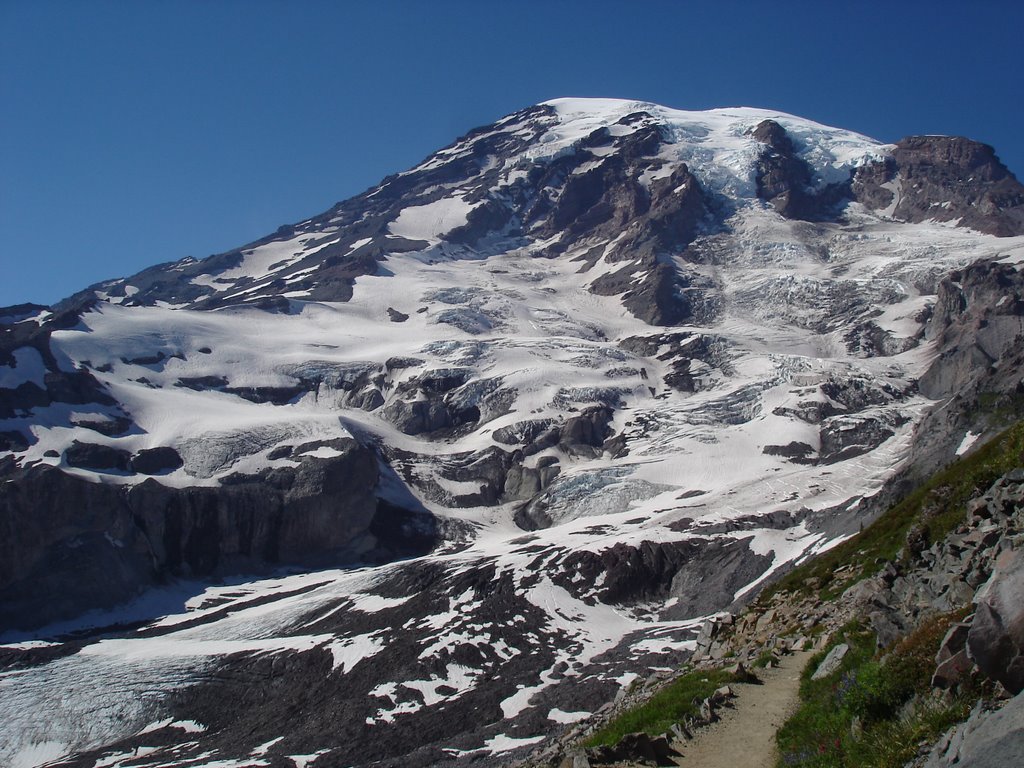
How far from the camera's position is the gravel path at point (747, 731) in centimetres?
1398

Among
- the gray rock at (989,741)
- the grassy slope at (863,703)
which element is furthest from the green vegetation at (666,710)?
the gray rock at (989,741)

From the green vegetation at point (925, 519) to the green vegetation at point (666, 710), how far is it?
573 centimetres

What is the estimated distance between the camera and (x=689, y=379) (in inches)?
7151

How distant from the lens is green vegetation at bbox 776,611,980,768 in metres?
9.36

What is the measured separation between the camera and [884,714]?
1071cm

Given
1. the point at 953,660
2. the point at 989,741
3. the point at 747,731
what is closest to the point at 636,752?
the point at 747,731

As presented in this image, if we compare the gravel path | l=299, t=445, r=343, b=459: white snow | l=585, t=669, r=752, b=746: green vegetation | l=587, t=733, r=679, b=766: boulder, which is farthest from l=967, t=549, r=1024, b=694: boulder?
l=299, t=445, r=343, b=459: white snow

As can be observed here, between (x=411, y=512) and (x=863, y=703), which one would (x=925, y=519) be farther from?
(x=411, y=512)

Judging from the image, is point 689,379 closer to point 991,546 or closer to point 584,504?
point 584,504

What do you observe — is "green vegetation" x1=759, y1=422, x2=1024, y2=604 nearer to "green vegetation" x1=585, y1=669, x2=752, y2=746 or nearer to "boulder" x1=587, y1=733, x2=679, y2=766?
"green vegetation" x1=585, y1=669, x2=752, y2=746

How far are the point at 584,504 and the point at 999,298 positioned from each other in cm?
9759

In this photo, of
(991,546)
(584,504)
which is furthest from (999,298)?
(991,546)

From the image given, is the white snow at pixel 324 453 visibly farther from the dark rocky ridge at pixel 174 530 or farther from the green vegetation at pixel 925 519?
the green vegetation at pixel 925 519

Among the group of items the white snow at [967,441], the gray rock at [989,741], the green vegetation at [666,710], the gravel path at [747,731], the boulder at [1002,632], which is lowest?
the white snow at [967,441]
